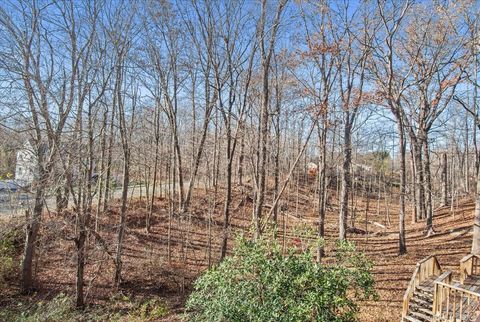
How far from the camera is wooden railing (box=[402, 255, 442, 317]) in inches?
318

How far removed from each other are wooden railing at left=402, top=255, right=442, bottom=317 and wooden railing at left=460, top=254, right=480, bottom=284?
70cm

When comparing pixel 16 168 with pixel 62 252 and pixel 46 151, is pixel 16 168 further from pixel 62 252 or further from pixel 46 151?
pixel 62 252

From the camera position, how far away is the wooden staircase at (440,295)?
7.04 meters

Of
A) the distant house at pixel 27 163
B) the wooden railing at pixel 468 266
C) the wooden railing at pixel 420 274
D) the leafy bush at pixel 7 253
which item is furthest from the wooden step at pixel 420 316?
the leafy bush at pixel 7 253

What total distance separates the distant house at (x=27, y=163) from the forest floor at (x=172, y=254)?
1385 millimetres

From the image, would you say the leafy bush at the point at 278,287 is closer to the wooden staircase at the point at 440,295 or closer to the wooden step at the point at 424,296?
the wooden staircase at the point at 440,295

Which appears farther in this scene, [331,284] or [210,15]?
[210,15]

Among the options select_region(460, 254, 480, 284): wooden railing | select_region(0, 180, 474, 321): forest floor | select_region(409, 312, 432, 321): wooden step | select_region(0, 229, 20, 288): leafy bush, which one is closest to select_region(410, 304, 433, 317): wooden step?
select_region(409, 312, 432, 321): wooden step

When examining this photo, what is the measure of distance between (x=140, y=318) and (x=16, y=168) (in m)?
5.82

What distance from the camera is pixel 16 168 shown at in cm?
1030

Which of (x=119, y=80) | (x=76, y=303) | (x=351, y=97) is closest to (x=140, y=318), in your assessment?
(x=76, y=303)

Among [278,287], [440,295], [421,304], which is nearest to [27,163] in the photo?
[278,287]

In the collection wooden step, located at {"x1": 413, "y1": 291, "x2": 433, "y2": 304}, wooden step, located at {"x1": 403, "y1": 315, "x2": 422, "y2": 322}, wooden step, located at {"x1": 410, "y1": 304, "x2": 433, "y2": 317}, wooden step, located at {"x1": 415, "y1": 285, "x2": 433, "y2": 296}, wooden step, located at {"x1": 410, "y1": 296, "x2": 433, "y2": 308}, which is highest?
wooden step, located at {"x1": 415, "y1": 285, "x2": 433, "y2": 296}

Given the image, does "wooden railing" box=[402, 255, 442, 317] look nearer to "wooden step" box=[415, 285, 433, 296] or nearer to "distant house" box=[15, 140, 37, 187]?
"wooden step" box=[415, 285, 433, 296]
